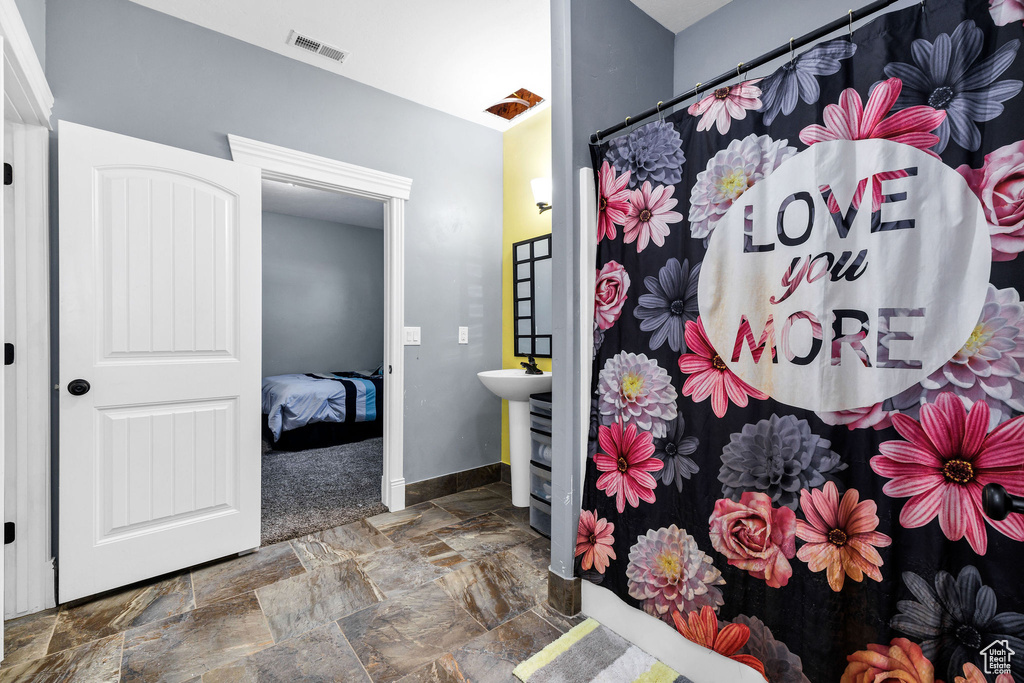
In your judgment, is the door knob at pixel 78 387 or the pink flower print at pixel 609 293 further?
the door knob at pixel 78 387

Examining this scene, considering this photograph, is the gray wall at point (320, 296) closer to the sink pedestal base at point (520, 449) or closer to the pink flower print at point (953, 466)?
the sink pedestal base at point (520, 449)

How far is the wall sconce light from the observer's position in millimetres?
2803

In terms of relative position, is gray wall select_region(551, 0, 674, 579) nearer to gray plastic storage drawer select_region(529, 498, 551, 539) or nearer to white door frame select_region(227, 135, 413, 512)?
gray plastic storage drawer select_region(529, 498, 551, 539)

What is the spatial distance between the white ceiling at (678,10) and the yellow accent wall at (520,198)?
101 centimetres

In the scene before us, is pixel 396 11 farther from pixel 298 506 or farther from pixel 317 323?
pixel 317 323

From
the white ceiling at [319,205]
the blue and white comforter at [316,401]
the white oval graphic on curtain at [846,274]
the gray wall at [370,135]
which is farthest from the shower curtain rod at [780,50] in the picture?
the white ceiling at [319,205]

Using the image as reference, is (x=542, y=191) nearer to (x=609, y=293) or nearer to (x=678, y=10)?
(x=678, y=10)

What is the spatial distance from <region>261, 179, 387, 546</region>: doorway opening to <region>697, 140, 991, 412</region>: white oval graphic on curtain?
94.8 inches

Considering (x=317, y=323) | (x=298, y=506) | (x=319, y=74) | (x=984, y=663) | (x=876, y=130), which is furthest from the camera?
(x=317, y=323)

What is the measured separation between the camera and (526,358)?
314 centimetres

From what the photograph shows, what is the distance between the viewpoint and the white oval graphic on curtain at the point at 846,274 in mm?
1008

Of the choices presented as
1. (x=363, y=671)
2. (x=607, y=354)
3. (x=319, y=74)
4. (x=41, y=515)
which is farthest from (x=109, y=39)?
(x=363, y=671)

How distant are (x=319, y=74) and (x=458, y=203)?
1054 mm

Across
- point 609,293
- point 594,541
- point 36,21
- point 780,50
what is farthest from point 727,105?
point 36,21
